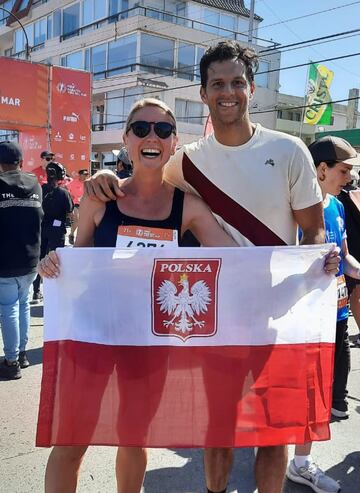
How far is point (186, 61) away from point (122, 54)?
13.9 feet

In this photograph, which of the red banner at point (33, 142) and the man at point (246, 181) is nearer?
the man at point (246, 181)

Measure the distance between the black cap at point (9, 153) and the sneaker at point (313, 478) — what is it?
10.7ft

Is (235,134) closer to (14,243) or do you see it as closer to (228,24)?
(14,243)

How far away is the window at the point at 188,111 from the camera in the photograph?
99.6 ft

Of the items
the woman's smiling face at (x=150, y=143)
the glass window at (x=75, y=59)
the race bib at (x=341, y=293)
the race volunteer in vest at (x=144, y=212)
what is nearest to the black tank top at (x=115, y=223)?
the race volunteer in vest at (x=144, y=212)

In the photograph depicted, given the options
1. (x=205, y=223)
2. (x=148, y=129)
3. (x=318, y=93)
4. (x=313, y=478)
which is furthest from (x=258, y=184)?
(x=318, y=93)

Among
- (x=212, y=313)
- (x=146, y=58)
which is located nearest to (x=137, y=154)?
(x=212, y=313)

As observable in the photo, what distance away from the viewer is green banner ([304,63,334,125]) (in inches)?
1158

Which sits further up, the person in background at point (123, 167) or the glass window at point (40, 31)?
the glass window at point (40, 31)

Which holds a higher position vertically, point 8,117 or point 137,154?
point 8,117

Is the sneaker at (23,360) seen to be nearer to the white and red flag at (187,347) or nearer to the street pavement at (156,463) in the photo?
the street pavement at (156,463)

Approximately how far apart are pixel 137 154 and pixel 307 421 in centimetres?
139

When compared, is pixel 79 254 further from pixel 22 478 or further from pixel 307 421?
pixel 22 478

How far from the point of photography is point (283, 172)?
Answer: 2.09 m
